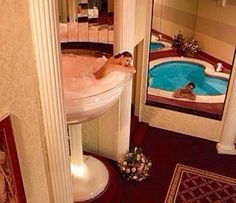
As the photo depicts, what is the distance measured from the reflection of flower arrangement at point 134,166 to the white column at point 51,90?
5.61 feet

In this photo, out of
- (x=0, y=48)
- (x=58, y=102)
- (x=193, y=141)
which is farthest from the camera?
(x=193, y=141)

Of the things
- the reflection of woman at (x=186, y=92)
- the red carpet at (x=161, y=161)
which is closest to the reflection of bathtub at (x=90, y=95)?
the red carpet at (x=161, y=161)

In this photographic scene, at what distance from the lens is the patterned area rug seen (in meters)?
3.42

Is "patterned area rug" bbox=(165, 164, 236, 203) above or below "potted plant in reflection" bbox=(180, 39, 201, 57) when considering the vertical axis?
below

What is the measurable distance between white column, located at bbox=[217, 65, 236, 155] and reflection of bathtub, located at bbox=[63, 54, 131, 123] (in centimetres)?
203

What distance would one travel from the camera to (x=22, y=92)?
1.38 metres

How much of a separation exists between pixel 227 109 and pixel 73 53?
224cm

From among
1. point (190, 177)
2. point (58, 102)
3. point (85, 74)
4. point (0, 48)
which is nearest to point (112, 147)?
point (190, 177)

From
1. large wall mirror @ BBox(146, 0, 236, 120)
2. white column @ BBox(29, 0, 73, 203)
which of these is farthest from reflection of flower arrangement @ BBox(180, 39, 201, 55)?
white column @ BBox(29, 0, 73, 203)

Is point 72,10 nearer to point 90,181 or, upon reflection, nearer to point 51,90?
point 51,90

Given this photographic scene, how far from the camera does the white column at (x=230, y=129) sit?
12.7 ft

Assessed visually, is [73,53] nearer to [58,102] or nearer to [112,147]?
[112,147]

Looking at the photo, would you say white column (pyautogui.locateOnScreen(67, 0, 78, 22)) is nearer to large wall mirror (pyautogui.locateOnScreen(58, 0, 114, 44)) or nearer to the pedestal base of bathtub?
large wall mirror (pyautogui.locateOnScreen(58, 0, 114, 44))

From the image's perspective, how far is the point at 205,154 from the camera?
13.8 ft
